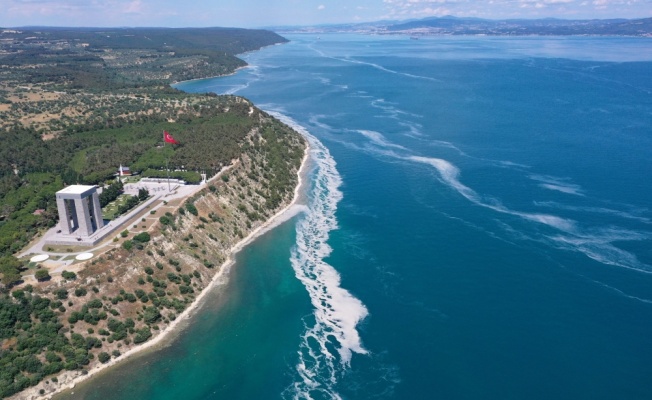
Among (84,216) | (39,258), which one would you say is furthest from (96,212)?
(39,258)

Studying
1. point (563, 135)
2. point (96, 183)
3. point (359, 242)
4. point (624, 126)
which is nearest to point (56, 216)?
point (96, 183)

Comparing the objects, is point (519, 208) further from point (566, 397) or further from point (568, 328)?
point (566, 397)

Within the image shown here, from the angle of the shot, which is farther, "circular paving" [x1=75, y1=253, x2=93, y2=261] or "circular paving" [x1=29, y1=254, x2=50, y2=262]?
"circular paving" [x1=75, y1=253, x2=93, y2=261]

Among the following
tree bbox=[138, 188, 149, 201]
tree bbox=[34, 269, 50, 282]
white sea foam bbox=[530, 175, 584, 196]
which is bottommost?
white sea foam bbox=[530, 175, 584, 196]

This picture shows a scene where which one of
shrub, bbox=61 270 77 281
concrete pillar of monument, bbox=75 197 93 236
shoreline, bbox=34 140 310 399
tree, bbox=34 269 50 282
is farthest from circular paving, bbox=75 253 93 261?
shoreline, bbox=34 140 310 399

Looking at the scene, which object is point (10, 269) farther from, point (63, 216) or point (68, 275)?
point (63, 216)

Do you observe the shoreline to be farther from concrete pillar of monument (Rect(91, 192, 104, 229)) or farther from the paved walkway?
concrete pillar of monument (Rect(91, 192, 104, 229))
